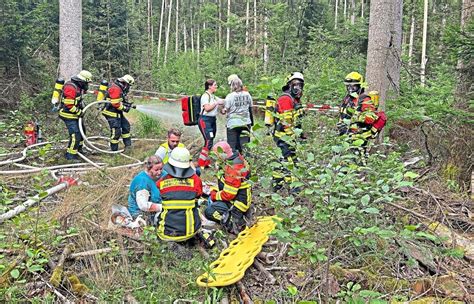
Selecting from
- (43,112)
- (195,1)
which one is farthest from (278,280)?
(195,1)

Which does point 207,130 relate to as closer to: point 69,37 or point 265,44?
point 69,37

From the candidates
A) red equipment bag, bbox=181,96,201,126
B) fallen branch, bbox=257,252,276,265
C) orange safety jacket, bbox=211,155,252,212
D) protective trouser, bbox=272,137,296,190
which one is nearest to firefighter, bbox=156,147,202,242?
orange safety jacket, bbox=211,155,252,212

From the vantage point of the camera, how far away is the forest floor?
381 cm

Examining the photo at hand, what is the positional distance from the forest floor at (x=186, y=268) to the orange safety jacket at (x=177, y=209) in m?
0.18

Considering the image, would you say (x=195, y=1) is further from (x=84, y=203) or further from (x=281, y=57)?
(x=84, y=203)

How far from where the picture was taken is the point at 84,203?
5.53m

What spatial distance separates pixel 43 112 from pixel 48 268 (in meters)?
7.97

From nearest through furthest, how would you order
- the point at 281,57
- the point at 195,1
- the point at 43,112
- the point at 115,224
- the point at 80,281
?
the point at 80,281, the point at 115,224, the point at 43,112, the point at 281,57, the point at 195,1

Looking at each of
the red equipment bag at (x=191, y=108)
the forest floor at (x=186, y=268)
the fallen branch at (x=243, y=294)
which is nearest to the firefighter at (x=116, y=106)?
the red equipment bag at (x=191, y=108)

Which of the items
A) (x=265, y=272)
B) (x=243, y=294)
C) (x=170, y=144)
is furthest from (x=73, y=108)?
(x=243, y=294)

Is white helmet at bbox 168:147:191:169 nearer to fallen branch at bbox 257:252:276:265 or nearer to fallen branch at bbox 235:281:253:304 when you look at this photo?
fallen branch at bbox 257:252:276:265

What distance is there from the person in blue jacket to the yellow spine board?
3.63ft

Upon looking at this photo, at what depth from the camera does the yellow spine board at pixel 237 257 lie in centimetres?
387

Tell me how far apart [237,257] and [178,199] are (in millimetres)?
864
